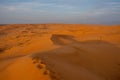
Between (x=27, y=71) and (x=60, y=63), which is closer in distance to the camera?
→ (x=27, y=71)

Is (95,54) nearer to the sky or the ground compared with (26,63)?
nearer to the ground

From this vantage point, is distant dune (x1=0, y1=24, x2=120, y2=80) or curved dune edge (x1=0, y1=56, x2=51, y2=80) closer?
curved dune edge (x1=0, y1=56, x2=51, y2=80)

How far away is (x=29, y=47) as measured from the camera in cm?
823

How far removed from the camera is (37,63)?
14.3 ft

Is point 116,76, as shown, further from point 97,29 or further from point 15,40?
point 97,29

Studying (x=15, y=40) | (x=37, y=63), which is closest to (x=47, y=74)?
(x=37, y=63)

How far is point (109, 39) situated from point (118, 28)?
11.8ft

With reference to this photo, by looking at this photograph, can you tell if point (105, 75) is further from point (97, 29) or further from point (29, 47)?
point (97, 29)

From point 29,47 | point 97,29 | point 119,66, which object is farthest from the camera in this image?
point 97,29

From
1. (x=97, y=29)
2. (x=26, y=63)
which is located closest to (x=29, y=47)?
(x=26, y=63)

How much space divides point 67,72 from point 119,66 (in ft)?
9.18

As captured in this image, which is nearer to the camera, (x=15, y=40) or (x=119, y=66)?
(x=119, y=66)

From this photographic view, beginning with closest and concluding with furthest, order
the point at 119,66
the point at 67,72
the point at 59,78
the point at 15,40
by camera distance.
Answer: the point at 59,78
the point at 67,72
the point at 119,66
the point at 15,40

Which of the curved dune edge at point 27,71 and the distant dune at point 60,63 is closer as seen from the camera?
the curved dune edge at point 27,71
